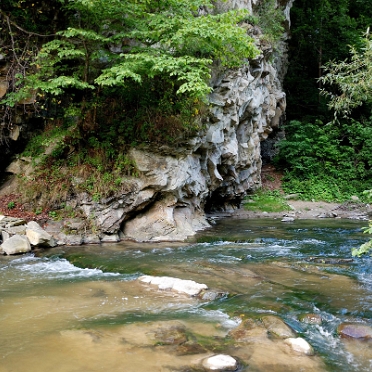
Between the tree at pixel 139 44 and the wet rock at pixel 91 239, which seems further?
the wet rock at pixel 91 239

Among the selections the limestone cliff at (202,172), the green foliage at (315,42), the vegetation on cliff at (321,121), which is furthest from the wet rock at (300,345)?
the green foliage at (315,42)

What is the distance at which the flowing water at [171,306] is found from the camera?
4363mm

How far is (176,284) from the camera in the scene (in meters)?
7.00

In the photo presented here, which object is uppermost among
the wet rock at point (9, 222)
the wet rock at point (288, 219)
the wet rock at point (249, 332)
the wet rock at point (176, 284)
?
the wet rock at point (9, 222)

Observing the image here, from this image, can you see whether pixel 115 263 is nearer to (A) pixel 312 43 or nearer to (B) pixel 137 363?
(B) pixel 137 363

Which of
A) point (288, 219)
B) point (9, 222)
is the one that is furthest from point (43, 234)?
point (288, 219)

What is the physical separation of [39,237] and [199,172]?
672 cm

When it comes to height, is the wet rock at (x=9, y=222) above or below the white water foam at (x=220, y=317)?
above

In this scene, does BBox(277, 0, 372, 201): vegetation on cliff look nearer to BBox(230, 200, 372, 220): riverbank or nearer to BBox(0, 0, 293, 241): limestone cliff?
BBox(230, 200, 372, 220): riverbank

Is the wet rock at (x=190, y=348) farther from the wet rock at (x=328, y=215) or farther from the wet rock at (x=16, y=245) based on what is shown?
the wet rock at (x=328, y=215)

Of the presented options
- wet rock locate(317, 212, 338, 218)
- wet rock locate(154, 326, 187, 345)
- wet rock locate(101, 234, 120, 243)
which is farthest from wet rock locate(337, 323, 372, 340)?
wet rock locate(317, 212, 338, 218)

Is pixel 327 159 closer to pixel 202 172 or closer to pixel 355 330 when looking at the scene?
pixel 202 172

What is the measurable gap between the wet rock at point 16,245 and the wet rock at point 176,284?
4.30 m

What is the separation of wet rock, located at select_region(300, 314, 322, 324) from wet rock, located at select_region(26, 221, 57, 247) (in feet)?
24.8
